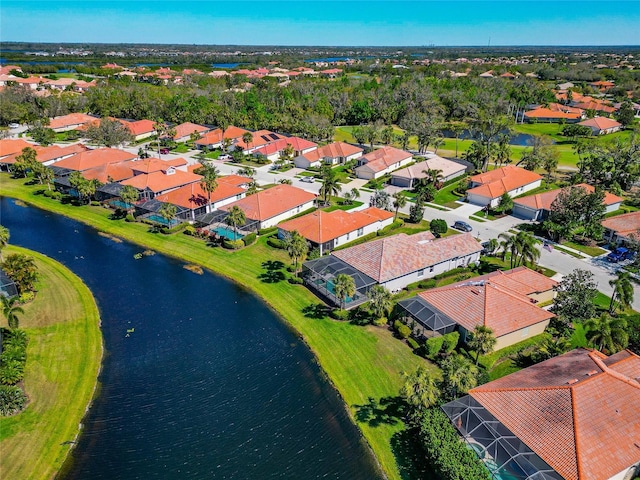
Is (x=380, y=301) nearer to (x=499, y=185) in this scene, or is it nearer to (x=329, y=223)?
(x=329, y=223)

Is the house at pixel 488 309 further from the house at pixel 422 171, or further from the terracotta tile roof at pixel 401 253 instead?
the house at pixel 422 171

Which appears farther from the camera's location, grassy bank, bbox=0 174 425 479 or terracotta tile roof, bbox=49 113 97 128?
terracotta tile roof, bbox=49 113 97 128

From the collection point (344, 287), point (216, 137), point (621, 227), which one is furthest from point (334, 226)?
point (216, 137)

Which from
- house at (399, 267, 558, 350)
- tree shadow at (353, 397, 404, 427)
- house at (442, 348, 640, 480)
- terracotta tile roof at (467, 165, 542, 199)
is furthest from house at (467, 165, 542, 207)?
tree shadow at (353, 397, 404, 427)

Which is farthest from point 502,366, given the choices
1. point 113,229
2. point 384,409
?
point 113,229

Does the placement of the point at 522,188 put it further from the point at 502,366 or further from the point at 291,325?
the point at 291,325

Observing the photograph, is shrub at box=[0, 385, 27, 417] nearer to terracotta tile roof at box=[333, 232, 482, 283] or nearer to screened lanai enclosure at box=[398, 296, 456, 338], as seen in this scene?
screened lanai enclosure at box=[398, 296, 456, 338]

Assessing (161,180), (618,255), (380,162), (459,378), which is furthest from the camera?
(380,162)
